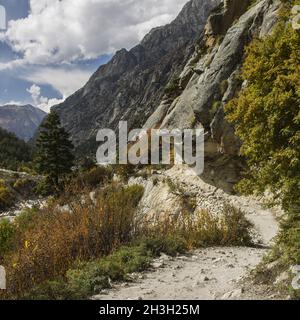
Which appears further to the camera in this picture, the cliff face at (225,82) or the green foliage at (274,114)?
the cliff face at (225,82)

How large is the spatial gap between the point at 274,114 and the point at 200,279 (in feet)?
11.5

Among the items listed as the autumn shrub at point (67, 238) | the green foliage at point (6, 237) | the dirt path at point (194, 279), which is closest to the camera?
the dirt path at point (194, 279)

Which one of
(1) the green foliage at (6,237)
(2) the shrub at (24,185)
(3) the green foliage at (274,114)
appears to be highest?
(3) the green foliage at (274,114)

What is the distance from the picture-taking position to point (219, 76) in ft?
69.3

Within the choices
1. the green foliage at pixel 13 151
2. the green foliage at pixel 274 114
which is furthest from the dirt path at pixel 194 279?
the green foliage at pixel 13 151

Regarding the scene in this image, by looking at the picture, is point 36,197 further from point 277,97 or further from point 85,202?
point 277,97

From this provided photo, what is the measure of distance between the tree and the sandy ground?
27.4 m

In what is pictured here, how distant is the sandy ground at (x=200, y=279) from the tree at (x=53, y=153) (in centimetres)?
2745

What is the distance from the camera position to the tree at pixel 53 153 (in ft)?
123

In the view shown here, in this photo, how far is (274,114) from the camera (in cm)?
805

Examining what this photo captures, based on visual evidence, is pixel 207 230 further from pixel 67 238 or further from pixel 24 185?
pixel 24 185

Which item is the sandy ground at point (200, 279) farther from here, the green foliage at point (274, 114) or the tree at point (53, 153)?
the tree at point (53, 153)

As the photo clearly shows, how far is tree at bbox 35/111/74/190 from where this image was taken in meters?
37.6
